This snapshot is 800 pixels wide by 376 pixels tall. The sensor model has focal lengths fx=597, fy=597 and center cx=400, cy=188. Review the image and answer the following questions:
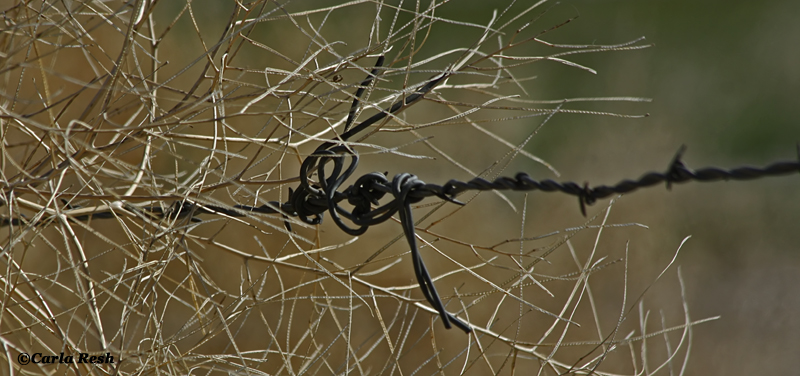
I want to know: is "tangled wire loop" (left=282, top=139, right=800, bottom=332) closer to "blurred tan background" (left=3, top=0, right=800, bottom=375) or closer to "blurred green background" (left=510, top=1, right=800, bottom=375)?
"blurred tan background" (left=3, top=0, right=800, bottom=375)

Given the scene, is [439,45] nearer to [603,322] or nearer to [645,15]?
[645,15]

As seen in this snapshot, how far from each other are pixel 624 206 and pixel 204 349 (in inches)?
99.7

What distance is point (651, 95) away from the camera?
4121mm

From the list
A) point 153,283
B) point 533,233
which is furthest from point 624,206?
point 153,283

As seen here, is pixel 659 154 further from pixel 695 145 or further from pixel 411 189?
pixel 411 189

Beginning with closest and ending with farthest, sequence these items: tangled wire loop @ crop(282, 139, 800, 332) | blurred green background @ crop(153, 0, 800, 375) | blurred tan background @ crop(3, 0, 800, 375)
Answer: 1. tangled wire loop @ crop(282, 139, 800, 332)
2. blurred tan background @ crop(3, 0, 800, 375)
3. blurred green background @ crop(153, 0, 800, 375)

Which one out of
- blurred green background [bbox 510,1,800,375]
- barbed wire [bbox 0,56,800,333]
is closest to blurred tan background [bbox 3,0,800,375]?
blurred green background [bbox 510,1,800,375]

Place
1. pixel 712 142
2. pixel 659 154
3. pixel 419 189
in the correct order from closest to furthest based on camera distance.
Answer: pixel 419 189 < pixel 659 154 < pixel 712 142

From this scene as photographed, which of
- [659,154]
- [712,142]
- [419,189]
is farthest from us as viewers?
[712,142]

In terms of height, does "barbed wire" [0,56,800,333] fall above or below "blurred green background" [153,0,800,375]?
above

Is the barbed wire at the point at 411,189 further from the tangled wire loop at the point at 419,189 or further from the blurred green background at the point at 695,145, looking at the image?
the blurred green background at the point at 695,145

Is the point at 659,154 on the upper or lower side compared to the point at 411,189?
lower

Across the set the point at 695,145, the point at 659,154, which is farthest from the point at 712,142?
the point at 659,154

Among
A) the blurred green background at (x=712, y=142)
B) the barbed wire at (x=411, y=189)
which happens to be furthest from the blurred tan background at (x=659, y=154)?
the barbed wire at (x=411, y=189)
